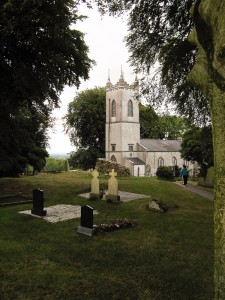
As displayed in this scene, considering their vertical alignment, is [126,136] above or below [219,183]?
above

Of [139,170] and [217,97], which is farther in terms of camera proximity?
[139,170]

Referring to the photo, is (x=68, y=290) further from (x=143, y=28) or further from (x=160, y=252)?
(x=143, y=28)

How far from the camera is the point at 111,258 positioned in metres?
7.88

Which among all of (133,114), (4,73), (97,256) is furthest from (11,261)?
(133,114)

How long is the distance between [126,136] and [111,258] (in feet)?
157

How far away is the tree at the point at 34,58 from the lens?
1362 cm

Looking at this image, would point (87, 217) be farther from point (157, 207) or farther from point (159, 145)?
point (159, 145)

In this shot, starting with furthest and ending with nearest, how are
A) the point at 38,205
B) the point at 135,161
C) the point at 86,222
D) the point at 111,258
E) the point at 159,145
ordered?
1. the point at 159,145
2. the point at 135,161
3. the point at 38,205
4. the point at 86,222
5. the point at 111,258

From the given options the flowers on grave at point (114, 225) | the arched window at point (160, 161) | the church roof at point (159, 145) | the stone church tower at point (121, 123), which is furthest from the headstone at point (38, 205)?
the arched window at point (160, 161)

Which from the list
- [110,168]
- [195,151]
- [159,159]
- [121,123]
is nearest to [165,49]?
[195,151]

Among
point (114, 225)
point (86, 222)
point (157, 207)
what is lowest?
point (114, 225)

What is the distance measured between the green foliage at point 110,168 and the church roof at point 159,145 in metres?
20.9

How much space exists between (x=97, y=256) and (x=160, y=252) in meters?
1.68

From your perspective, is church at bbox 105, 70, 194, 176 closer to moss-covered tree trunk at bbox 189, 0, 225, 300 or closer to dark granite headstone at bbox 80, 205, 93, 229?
dark granite headstone at bbox 80, 205, 93, 229
